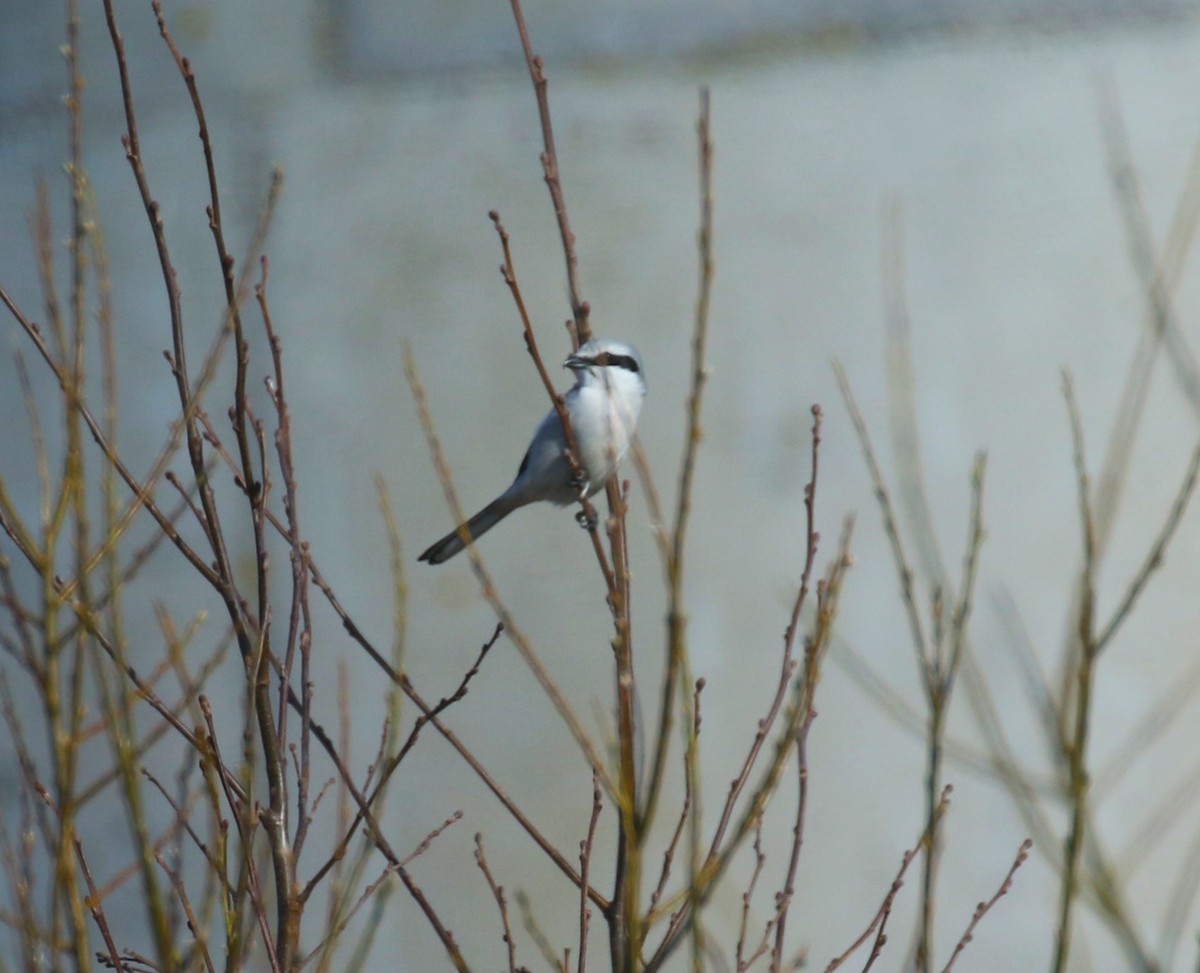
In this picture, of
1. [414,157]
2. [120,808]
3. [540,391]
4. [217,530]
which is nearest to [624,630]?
[217,530]

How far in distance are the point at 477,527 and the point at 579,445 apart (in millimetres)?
394

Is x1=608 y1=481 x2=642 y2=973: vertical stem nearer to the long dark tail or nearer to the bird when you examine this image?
the bird

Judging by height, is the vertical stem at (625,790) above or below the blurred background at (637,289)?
below

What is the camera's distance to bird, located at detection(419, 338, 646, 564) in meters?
2.16

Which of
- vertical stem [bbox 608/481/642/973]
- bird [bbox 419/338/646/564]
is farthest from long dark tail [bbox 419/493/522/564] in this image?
vertical stem [bbox 608/481/642/973]

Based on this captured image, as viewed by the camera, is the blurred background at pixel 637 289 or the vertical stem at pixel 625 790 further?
the blurred background at pixel 637 289

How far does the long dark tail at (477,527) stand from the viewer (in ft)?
7.29

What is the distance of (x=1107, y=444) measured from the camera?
3062 mm

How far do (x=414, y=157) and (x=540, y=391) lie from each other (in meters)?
0.69

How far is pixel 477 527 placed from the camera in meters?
2.45

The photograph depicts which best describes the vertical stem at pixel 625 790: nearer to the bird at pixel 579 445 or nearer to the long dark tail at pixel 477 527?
the bird at pixel 579 445

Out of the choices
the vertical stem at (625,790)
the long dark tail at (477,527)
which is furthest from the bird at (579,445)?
the vertical stem at (625,790)

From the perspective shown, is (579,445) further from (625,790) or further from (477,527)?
(625,790)

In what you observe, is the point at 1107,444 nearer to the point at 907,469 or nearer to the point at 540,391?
the point at 907,469
